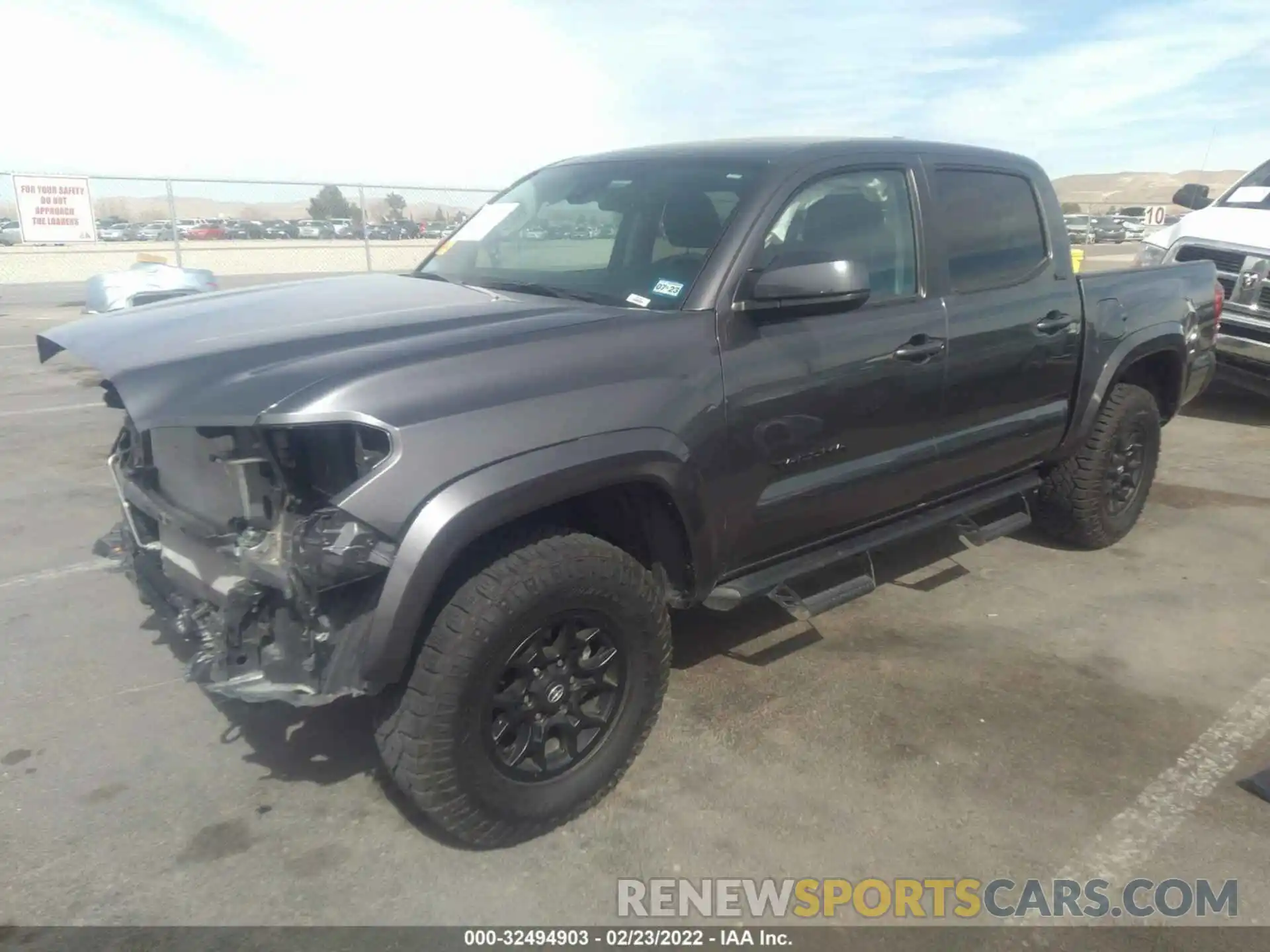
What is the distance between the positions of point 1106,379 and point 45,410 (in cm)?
756

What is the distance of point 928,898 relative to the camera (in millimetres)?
2559

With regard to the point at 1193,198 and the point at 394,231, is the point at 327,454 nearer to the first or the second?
the point at 1193,198

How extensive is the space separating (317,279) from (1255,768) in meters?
3.78

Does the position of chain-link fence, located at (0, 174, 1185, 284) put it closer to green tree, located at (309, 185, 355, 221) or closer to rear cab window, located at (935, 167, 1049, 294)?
green tree, located at (309, 185, 355, 221)

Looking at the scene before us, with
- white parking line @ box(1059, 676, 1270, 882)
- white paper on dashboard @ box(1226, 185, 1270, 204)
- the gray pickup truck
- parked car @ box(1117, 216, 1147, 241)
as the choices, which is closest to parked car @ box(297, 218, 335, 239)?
white paper on dashboard @ box(1226, 185, 1270, 204)

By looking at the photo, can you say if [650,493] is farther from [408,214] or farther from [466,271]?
[408,214]

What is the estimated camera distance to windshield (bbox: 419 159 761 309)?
317 cm

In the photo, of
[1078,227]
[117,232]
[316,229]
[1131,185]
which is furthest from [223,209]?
[1131,185]

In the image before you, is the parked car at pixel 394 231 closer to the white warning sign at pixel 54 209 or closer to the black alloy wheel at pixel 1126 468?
the white warning sign at pixel 54 209

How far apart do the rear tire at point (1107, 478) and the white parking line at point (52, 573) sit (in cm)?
445

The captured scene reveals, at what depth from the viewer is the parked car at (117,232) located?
70.2ft

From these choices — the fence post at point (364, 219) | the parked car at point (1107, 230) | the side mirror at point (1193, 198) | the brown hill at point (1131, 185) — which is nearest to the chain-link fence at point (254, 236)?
the fence post at point (364, 219)

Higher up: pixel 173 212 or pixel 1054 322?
pixel 173 212

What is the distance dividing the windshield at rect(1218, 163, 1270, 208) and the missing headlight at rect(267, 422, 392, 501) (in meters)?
8.39
